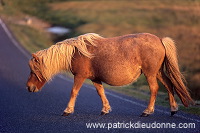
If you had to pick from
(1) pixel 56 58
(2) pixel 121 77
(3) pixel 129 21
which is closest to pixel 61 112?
(1) pixel 56 58

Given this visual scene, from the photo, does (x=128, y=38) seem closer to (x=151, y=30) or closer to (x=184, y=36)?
(x=184, y=36)

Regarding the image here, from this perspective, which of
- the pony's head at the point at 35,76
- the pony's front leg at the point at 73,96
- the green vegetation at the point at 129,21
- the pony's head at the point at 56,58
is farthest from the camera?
the green vegetation at the point at 129,21

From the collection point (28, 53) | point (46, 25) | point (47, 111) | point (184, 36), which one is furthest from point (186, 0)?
point (47, 111)

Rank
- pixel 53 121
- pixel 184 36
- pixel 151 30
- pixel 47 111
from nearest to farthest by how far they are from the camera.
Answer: pixel 53 121 < pixel 47 111 < pixel 184 36 < pixel 151 30

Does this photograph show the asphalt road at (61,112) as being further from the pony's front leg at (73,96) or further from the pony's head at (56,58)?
the pony's head at (56,58)

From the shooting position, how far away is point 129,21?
51500 millimetres

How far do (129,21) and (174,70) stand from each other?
41560 mm

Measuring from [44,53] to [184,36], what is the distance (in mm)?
25551

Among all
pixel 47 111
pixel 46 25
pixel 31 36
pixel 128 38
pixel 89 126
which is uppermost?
pixel 128 38

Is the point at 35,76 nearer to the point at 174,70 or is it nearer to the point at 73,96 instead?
the point at 73,96

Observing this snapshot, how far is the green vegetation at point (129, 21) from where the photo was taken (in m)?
23.7

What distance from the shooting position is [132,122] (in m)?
9.06

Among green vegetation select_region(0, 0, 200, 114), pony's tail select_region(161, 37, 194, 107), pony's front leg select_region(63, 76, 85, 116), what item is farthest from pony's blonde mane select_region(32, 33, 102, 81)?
green vegetation select_region(0, 0, 200, 114)

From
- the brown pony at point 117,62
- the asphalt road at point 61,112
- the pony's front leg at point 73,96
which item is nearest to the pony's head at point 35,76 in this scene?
the brown pony at point 117,62
